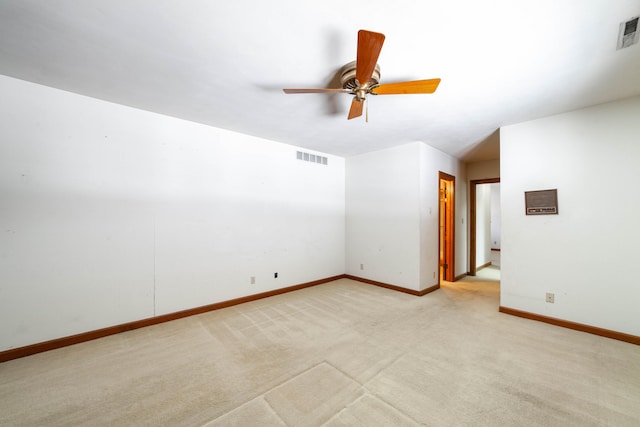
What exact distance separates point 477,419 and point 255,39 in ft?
10.3

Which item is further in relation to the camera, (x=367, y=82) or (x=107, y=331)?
(x=107, y=331)

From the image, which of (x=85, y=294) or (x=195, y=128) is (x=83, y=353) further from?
→ (x=195, y=128)

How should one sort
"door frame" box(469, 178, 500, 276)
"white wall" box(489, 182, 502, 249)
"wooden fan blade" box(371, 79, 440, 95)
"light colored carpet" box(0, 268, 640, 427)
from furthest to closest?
"white wall" box(489, 182, 502, 249), "door frame" box(469, 178, 500, 276), "wooden fan blade" box(371, 79, 440, 95), "light colored carpet" box(0, 268, 640, 427)

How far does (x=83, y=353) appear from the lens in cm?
A: 235

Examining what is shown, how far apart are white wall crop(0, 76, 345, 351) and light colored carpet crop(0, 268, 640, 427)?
42 centimetres

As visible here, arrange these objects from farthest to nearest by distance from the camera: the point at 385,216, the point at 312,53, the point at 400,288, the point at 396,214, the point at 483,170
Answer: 1. the point at 483,170
2. the point at 385,216
3. the point at 396,214
4. the point at 400,288
5. the point at 312,53

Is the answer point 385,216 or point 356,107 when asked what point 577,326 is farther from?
point 356,107

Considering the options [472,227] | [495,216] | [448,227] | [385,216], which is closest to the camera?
[385,216]

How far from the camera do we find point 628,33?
1.67m

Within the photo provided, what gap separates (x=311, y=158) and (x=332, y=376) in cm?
375

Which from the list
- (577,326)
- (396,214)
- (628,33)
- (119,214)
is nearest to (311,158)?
(396,214)

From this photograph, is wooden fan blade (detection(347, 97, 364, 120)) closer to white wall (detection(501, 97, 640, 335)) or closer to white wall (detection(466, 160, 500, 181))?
white wall (detection(501, 97, 640, 335))

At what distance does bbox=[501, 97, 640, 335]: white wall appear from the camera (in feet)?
8.68

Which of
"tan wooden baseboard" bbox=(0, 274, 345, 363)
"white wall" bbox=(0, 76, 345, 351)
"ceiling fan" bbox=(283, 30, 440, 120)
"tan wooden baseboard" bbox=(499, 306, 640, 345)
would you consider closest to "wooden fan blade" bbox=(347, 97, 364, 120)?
"ceiling fan" bbox=(283, 30, 440, 120)
